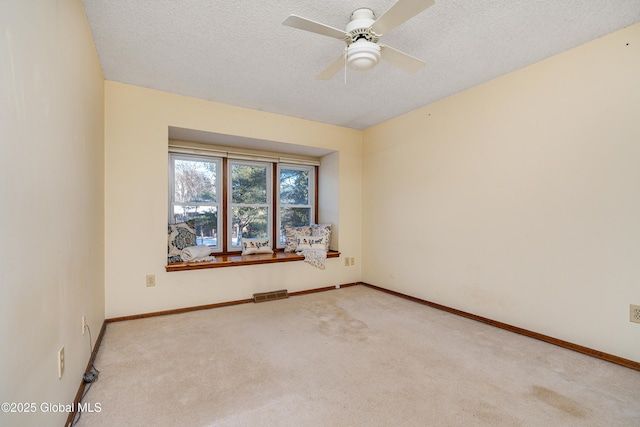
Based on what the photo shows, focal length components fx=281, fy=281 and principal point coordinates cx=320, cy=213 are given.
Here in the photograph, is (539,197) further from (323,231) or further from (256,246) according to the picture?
(256,246)

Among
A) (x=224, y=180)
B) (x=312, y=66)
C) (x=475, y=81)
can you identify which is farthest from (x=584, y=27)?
(x=224, y=180)

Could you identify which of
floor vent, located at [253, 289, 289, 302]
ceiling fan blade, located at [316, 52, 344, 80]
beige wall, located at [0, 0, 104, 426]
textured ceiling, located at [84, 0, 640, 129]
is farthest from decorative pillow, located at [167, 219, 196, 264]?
ceiling fan blade, located at [316, 52, 344, 80]

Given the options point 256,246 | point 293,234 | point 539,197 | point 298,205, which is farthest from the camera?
point 298,205

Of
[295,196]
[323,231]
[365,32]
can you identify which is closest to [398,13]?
[365,32]

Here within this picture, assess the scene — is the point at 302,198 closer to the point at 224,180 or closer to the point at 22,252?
the point at 224,180

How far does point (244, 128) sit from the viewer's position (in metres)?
3.52

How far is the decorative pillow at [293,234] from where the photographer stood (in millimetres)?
4207

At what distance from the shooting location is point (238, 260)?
11.5 feet

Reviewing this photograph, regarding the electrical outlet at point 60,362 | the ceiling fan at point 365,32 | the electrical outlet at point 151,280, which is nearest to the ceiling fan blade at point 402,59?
the ceiling fan at point 365,32

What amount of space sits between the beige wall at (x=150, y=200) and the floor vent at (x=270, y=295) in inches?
3.4

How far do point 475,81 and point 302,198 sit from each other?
9.42 feet

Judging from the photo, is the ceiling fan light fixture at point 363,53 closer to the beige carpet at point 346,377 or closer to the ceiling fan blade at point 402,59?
the ceiling fan blade at point 402,59

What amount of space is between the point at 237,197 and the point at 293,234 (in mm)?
993

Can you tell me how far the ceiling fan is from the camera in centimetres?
156
